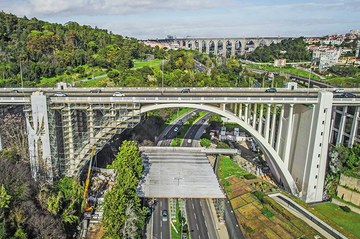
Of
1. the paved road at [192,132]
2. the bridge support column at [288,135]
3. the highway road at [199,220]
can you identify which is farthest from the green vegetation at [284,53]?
the highway road at [199,220]

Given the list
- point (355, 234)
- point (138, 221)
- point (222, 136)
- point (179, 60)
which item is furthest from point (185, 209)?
point (179, 60)

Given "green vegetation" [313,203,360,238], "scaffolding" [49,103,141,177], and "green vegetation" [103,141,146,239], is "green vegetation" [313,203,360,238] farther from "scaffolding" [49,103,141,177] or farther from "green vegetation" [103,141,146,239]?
"scaffolding" [49,103,141,177]

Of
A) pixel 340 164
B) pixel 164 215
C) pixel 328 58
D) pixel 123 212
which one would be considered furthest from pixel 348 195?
pixel 328 58

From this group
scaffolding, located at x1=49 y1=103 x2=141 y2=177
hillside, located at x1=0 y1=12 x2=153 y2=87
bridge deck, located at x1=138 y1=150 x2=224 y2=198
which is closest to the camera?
bridge deck, located at x1=138 y1=150 x2=224 y2=198

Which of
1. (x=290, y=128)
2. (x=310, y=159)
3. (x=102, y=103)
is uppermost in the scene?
(x=102, y=103)

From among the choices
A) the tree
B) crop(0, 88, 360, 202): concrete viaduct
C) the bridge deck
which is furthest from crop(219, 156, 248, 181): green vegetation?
the tree

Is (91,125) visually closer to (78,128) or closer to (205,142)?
(78,128)

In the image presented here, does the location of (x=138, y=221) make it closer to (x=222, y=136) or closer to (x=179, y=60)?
(x=222, y=136)
